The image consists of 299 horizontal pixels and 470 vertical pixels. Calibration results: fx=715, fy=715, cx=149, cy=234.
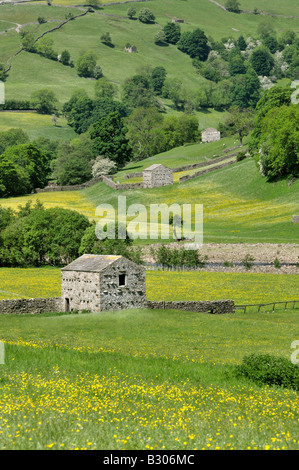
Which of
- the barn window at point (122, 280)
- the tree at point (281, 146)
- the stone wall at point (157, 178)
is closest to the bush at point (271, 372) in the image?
the barn window at point (122, 280)

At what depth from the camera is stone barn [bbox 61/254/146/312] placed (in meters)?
49.0

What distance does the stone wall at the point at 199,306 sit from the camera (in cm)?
5153

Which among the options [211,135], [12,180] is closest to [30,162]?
Answer: [12,180]

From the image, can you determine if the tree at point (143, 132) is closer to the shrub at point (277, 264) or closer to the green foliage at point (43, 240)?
the green foliage at point (43, 240)

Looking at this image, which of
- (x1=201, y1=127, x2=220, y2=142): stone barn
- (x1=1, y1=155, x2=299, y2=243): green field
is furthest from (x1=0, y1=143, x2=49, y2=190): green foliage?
(x1=201, y1=127, x2=220, y2=142): stone barn

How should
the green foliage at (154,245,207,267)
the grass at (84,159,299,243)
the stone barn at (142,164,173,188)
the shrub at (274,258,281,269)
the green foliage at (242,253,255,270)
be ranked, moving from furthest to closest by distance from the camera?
1. the stone barn at (142,164,173,188)
2. the grass at (84,159,299,243)
3. the green foliage at (154,245,207,267)
4. the green foliage at (242,253,255,270)
5. the shrub at (274,258,281,269)

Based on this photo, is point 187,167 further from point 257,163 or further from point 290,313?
point 290,313

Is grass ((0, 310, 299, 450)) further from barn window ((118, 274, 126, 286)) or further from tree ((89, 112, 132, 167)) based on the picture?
tree ((89, 112, 132, 167))

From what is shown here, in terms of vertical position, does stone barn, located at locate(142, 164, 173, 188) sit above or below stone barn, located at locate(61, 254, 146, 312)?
below

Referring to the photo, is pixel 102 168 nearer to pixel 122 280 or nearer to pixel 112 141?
pixel 112 141

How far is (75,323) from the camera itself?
45.0 metres

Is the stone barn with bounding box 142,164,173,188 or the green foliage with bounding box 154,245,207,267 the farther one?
the stone barn with bounding box 142,164,173,188

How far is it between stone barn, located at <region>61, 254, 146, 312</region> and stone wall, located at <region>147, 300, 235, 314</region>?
1323 mm

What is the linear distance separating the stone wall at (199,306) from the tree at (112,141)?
10440cm
